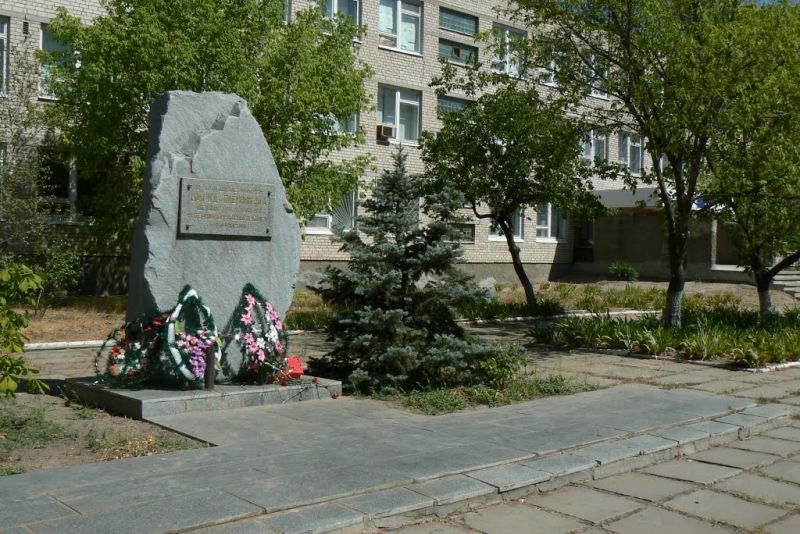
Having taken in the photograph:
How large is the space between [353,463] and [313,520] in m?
1.27

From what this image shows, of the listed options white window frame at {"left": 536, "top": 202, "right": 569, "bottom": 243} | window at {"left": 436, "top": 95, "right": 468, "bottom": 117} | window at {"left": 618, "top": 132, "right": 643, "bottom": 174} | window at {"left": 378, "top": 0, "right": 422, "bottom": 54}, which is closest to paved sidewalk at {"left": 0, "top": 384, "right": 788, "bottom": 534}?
window at {"left": 378, "top": 0, "right": 422, "bottom": 54}

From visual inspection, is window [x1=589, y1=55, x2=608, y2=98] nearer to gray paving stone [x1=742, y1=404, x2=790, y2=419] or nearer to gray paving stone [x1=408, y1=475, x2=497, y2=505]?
gray paving stone [x1=742, y1=404, x2=790, y2=419]

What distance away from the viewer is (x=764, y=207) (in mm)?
15305

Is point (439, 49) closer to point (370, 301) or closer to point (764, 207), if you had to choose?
point (764, 207)

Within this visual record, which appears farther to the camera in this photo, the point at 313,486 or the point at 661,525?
the point at 313,486

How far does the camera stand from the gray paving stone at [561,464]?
20.1ft

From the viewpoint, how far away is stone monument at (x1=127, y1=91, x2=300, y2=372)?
27.5 ft

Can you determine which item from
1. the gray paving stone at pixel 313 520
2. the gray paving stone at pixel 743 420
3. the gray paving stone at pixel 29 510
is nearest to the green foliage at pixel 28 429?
the gray paving stone at pixel 29 510

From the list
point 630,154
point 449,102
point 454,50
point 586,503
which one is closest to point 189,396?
point 586,503

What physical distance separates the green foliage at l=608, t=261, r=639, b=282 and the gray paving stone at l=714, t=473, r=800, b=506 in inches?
993

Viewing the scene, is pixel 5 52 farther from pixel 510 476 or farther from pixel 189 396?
pixel 510 476

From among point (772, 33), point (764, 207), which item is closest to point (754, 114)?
point (772, 33)

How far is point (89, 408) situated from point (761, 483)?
582 cm

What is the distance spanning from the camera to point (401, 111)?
96.2 ft
